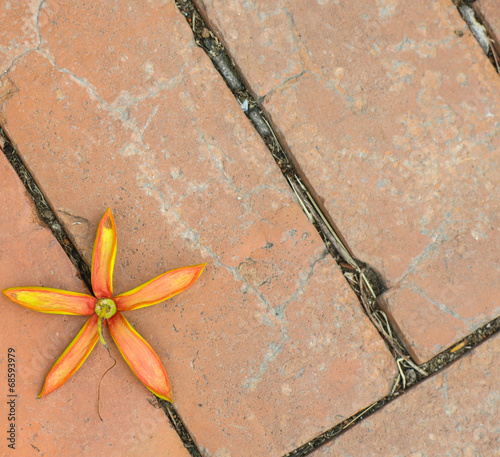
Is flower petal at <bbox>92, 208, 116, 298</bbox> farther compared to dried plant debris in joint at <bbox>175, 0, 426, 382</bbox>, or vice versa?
dried plant debris in joint at <bbox>175, 0, 426, 382</bbox>

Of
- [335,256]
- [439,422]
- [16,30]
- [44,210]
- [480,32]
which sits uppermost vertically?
[16,30]

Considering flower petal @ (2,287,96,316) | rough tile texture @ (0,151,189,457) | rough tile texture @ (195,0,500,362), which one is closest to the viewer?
flower petal @ (2,287,96,316)

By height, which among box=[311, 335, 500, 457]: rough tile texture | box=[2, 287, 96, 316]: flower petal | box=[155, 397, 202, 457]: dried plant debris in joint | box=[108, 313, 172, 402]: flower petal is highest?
box=[2, 287, 96, 316]: flower petal

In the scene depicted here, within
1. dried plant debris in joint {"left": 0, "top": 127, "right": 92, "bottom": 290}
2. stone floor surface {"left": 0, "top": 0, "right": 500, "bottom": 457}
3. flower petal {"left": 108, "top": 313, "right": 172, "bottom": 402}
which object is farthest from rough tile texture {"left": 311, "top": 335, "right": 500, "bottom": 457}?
dried plant debris in joint {"left": 0, "top": 127, "right": 92, "bottom": 290}

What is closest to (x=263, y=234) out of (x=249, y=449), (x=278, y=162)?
(x=278, y=162)

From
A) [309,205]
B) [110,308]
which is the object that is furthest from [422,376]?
[110,308]

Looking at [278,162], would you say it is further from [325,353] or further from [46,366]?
[46,366]

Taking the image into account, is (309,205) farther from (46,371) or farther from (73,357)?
(46,371)


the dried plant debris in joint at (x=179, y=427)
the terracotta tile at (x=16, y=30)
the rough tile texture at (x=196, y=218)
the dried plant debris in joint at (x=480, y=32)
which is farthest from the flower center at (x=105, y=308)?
the dried plant debris in joint at (x=480, y=32)

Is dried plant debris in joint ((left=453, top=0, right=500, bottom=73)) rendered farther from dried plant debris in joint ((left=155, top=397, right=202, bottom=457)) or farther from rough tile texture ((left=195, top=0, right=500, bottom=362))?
dried plant debris in joint ((left=155, top=397, right=202, bottom=457))
